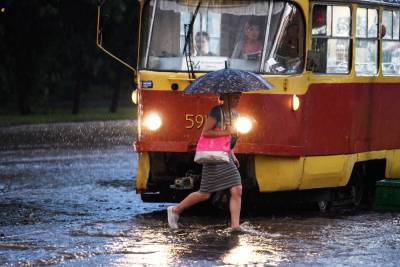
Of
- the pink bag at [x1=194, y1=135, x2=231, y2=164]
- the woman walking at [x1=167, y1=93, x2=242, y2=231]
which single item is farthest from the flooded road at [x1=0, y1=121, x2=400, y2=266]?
the pink bag at [x1=194, y1=135, x2=231, y2=164]

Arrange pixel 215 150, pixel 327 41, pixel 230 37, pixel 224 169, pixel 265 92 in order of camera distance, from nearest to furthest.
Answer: pixel 215 150 → pixel 224 169 → pixel 265 92 → pixel 230 37 → pixel 327 41

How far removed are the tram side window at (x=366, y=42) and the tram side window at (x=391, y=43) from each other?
0.26 meters

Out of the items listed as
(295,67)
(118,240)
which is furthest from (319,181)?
(118,240)

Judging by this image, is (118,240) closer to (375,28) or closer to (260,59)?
(260,59)

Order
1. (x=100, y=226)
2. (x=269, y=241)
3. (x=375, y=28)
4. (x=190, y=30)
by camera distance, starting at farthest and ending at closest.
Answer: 1. (x=375, y=28)
2. (x=190, y=30)
3. (x=100, y=226)
4. (x=269, y=241)

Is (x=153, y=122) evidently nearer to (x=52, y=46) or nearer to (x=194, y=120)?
(x=194, y=120)

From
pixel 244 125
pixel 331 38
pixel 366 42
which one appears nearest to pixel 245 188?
pixel 244 125

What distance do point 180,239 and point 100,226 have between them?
1343mm

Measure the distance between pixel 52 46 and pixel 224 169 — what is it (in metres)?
31.0

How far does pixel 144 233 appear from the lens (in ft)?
41.5

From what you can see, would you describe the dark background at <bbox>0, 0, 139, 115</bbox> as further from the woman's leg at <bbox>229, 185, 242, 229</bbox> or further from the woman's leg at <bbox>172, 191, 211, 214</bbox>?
the woman's leg at <bbox>229, 185, 242, 229</bbox>

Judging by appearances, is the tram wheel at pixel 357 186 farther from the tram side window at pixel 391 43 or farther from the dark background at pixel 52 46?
the dark background at pixel 52 46

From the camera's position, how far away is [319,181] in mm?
14367

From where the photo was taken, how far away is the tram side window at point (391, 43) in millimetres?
15575
